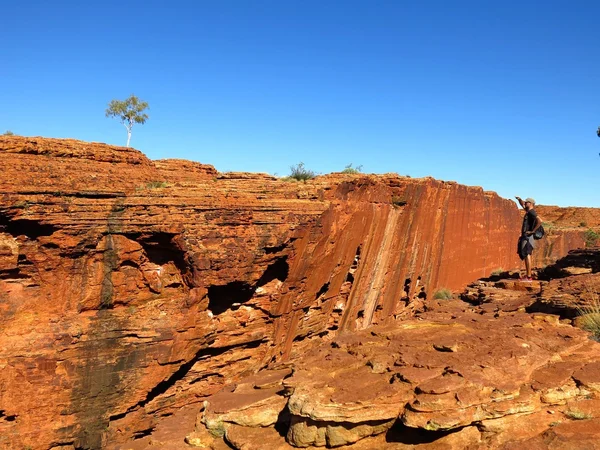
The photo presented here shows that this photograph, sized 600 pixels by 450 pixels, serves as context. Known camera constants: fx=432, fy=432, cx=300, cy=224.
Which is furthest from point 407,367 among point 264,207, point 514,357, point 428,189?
point 428,189

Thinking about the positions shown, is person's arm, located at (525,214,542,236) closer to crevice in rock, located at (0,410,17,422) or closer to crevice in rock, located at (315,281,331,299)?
crevice in rock, located at (315,281,331,299)

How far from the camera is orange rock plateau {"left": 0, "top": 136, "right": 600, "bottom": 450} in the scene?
502cm

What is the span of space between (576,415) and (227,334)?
617cm

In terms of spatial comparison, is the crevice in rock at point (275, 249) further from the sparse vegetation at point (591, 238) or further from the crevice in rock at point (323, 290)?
the sparse vegetation at point (591, 238)

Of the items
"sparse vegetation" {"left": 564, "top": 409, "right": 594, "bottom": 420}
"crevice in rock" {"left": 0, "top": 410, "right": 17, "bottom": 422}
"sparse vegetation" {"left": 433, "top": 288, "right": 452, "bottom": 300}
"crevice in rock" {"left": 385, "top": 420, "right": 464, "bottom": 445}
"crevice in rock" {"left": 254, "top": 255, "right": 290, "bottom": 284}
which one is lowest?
"crevice in rock" {"left": 0, "top": 410, "right": 17, "bottom": 422}

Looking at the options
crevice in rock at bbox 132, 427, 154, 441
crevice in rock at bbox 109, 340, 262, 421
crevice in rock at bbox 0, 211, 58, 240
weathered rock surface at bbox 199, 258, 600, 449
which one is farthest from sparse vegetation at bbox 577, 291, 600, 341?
crevice in rock at bbox 0, 211, 58, 240

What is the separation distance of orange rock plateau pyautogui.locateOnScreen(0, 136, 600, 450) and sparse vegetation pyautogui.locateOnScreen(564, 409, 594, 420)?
2 cm

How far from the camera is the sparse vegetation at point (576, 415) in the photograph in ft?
15.5

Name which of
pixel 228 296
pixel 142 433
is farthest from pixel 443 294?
pixel 142 433

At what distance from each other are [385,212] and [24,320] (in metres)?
9.00

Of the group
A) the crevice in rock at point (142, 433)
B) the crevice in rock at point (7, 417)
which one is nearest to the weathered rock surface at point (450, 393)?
the crevice in rock at point (142, 433)

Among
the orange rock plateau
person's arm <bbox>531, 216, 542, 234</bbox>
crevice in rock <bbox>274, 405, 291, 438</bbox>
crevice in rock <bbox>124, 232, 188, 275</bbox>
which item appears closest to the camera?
the orange rock plateau

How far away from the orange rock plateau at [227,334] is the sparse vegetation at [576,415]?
0.02 metres

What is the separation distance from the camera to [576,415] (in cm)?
475
